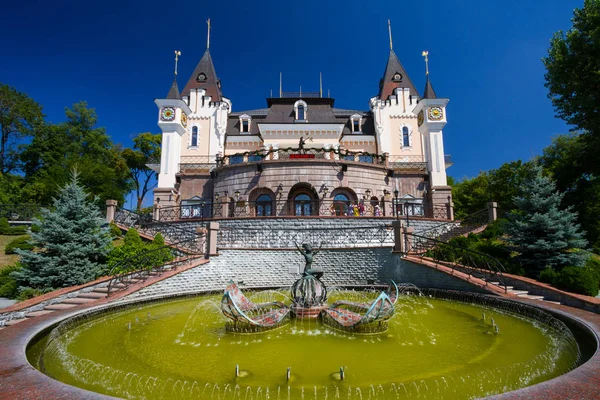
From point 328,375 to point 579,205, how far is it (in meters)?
22.4

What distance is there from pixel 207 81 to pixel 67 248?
1147 inches

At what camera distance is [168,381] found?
5.27 meters

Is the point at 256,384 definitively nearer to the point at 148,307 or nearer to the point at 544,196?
the point at 148,307

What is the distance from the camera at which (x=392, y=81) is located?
3869 cm

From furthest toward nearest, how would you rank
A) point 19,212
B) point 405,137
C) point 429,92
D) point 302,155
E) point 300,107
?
point 300,107 → point 405,137 → point 429,92 → point 302,155 → point 19,212

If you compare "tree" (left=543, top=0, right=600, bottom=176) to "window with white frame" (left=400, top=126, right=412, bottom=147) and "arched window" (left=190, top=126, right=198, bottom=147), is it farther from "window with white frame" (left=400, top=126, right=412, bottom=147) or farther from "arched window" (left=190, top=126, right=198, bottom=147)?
"arched window" (left=190, top=126, right=198, bottom=147)

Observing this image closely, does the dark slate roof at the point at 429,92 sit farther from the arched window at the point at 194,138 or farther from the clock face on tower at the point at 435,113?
the arched window at the point at 194,138

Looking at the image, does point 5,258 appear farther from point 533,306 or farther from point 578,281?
point 578,281

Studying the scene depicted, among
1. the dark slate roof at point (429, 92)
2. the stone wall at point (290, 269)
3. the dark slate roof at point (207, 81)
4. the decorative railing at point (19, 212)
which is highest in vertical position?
the dark slate roof at point (207, 81)

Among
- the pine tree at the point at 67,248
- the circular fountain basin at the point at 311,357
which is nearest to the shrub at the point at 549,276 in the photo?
the circular fountain basin at the point at 311,357

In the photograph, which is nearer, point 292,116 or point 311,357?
point 311,357

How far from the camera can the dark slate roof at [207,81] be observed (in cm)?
3744

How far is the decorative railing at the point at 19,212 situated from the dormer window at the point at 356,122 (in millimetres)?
A: 30311

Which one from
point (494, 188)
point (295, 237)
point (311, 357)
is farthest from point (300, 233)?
point (494, 188)
